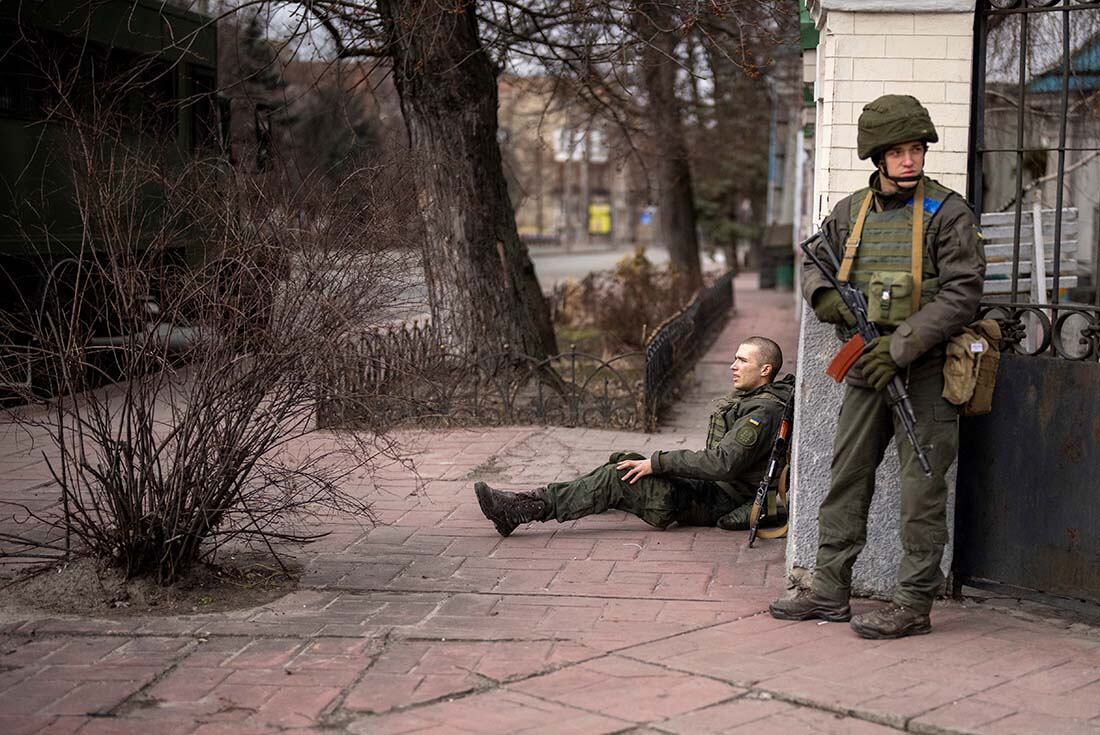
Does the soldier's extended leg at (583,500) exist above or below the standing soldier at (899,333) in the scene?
below

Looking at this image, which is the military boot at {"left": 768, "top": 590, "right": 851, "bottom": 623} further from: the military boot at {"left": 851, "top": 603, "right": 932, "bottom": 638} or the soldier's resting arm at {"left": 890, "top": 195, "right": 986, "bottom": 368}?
the soldier's resting arm at {"left": 890, "top": 195, "right": 986, "bottom": 368}

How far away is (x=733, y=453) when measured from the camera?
616cm

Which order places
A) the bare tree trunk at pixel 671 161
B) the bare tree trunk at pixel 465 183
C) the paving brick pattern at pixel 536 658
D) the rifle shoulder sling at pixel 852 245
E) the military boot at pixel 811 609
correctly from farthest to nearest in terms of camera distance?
the bare tree trunk at pixel 671 161
the bare tree trunk at pixel 465 183
the military boot at pixel 811 609
the rifle shoulder sling at pixel 852 245
the paving brick pattern at pixel 536 658

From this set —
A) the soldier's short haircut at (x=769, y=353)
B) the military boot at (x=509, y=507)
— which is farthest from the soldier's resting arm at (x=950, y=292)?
the military boot at (x=509, y=507)

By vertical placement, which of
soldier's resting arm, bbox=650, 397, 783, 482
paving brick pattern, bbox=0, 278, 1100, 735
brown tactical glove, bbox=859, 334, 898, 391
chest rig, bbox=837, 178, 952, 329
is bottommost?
paving brick pattern, bbox=0, 278, 1100, 735

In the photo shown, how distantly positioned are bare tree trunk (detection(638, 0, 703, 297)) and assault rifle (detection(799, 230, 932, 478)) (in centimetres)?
753

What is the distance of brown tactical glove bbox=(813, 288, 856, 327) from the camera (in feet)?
16.0

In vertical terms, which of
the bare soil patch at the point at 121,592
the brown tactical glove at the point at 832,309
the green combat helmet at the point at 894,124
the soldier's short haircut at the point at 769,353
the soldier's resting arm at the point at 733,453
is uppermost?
the green combat helmet at the point at 894,124

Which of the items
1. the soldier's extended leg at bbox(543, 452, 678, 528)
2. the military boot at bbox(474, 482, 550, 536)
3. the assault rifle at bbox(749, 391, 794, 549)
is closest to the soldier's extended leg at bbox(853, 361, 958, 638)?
the assault rifle at bbox(749, 391, 794, 549)

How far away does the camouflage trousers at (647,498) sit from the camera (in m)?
6.37

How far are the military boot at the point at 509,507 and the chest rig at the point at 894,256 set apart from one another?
2.11m

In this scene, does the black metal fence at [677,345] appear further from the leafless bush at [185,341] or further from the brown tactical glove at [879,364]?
the brown tactical glove at [879,364]

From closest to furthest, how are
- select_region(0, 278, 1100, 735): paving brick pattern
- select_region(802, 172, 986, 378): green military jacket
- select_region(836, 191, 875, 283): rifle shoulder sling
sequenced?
select_region(0, 278, 1100, 735): paving brick pattern, select_region(802, 172, 986, 378): green military jacket, select_region(836, 191, 875, 283): rifle shoulder sling

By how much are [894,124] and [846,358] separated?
2.75ft
